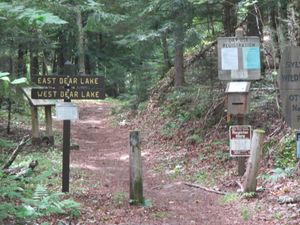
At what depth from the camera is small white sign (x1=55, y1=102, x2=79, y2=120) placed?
308 inches

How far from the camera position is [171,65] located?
2208 centimetres

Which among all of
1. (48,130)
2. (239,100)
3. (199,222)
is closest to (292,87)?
(199,222)

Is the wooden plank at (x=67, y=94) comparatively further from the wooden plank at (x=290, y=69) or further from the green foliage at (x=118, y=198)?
the wooden plank at (x=290, y=69)

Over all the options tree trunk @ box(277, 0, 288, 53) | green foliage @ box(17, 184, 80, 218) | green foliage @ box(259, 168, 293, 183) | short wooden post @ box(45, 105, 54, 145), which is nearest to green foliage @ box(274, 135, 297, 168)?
green foliage @ box(259, 168, 293, 183)

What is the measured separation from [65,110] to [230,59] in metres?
3.25

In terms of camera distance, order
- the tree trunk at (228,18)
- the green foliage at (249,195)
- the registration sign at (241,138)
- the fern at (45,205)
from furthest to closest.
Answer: the tree trunk at (228,18), the registration sign at (241,138), the green foliage at (249,195), the fern at (45,205)

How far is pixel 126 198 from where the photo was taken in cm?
766

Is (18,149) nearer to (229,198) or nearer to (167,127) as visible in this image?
(229,198)

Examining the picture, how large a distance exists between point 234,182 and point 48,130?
6.58 metres

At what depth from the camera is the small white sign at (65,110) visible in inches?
308

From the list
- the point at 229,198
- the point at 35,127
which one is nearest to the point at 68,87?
the point at 229,198

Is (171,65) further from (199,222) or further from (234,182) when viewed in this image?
(199,222)

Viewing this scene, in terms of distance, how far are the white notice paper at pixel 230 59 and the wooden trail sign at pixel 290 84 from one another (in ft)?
11.3

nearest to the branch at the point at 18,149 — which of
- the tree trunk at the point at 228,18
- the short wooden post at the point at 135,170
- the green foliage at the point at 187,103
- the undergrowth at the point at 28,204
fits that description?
the undergrowth at the point at 28,204
